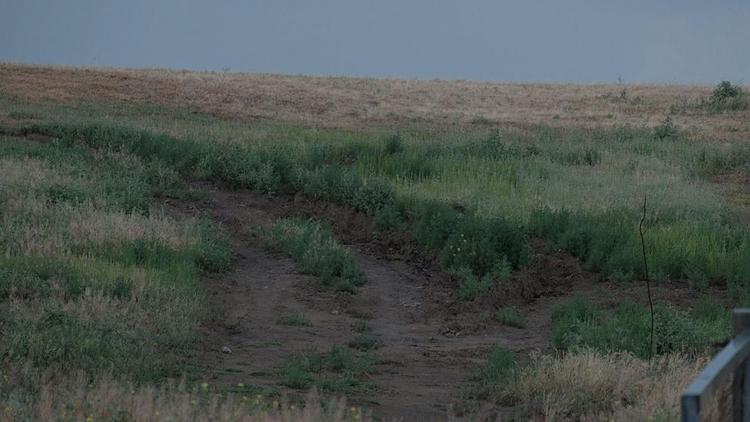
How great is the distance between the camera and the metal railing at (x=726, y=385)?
423 centimetres

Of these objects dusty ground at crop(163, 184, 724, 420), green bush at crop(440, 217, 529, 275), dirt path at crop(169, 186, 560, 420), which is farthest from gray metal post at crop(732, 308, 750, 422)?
green bush at crop(440, 217, 529, 275)

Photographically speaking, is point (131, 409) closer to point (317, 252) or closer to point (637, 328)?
point (637, 328)

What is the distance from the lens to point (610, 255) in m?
16.7

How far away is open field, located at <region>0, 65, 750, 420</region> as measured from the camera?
10.5 meters

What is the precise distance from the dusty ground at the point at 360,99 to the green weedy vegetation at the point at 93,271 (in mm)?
12478

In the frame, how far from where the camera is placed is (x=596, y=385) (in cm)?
1015

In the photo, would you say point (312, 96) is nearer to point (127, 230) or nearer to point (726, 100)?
point (726, 100)

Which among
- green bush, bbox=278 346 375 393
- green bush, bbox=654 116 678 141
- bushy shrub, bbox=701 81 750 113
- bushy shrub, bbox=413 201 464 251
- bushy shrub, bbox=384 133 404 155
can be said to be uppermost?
bushy shrub, bbox=701 81 750 113

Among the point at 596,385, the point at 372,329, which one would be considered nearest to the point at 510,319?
the point at 372,329

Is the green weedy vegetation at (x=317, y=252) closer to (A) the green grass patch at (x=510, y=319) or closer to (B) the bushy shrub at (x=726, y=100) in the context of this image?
(A) the green grass patch at (x=510, y=319)

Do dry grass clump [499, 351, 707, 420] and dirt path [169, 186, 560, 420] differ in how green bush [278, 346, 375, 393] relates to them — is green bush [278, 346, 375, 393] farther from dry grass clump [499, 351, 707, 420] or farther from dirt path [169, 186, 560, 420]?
→ dry grass clump [499, 351, 707, 420]

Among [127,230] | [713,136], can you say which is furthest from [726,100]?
[127,230]

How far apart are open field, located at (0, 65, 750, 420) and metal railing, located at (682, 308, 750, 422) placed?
2764 mm

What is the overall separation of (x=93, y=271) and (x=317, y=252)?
435cm
